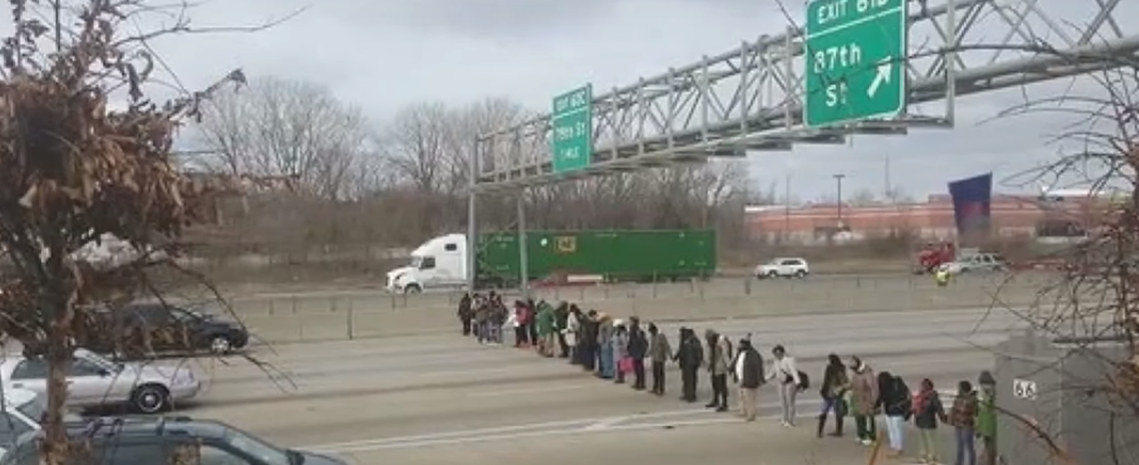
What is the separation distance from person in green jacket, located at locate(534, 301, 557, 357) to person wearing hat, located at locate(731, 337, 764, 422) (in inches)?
374

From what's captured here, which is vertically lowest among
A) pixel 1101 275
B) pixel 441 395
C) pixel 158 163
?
pixel 441 395

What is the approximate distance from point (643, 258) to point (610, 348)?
1587 inches

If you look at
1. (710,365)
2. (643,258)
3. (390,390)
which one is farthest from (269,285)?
(710,365)

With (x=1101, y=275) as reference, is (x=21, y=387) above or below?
below

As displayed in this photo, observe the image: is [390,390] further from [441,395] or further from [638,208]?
[638,208]

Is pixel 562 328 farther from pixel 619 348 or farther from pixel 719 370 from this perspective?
pixel 719 370

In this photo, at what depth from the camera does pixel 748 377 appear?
63.4ft

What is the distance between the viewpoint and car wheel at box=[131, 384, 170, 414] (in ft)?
68.2

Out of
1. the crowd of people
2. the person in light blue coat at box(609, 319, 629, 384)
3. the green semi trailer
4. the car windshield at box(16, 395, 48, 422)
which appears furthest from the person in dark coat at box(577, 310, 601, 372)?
the green semi trailer

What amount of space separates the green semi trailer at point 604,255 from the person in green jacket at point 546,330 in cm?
2859

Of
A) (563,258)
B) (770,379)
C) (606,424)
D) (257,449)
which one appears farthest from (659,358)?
(563,258)

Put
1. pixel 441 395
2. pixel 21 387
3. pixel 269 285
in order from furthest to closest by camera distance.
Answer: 1. pixel 269 285
2. pixel 441 395
3. pixel 21 387

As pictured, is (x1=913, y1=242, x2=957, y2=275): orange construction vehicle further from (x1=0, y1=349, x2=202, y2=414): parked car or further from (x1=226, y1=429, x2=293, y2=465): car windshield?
Answer: (x1=226, y1=429, x2=293, y2=465): car windshield

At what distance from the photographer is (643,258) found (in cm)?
6481
